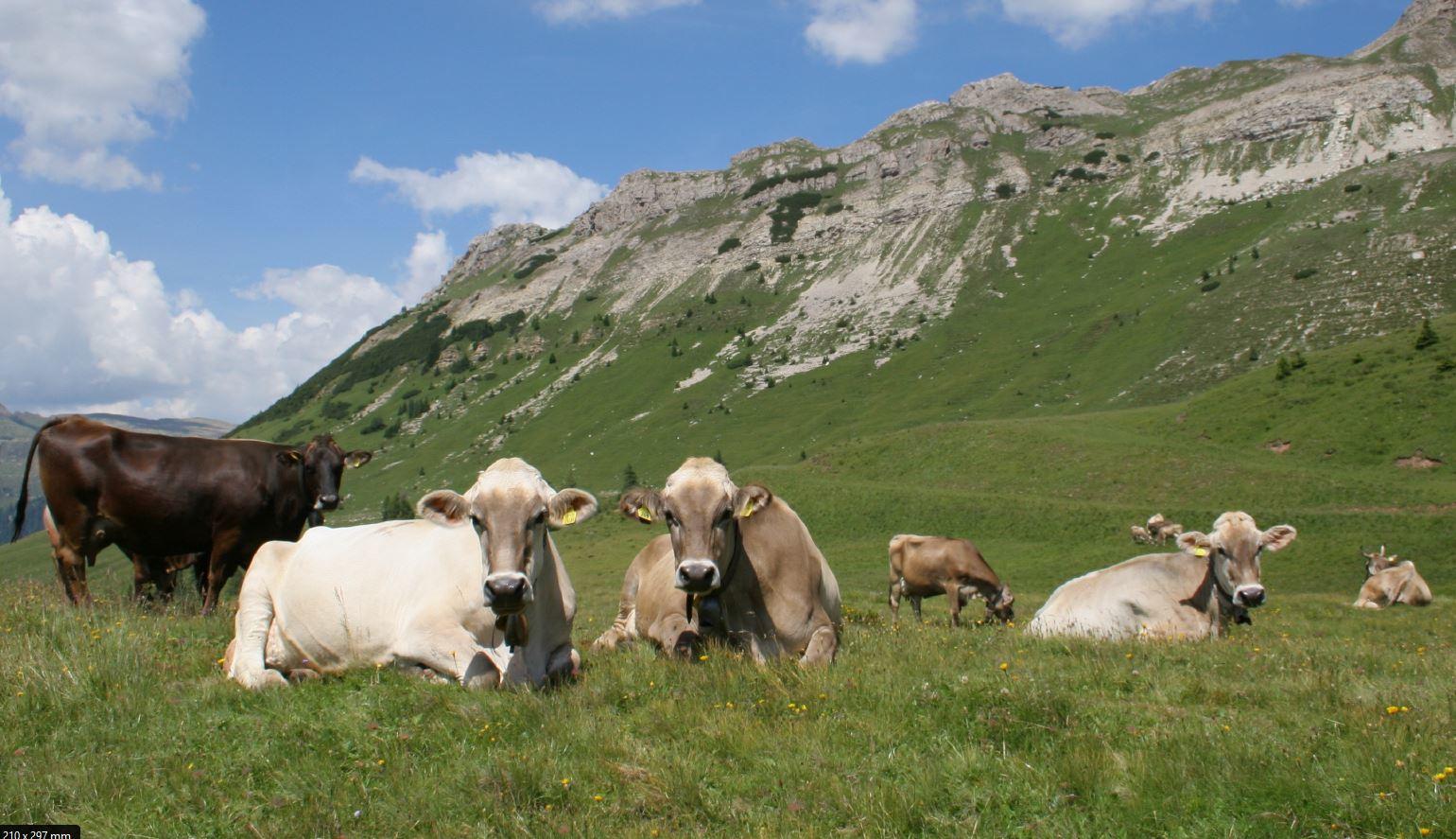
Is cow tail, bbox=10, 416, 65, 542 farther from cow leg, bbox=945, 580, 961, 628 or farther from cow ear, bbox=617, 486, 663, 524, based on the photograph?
cow leg, bbox=945, 580, 961, 628

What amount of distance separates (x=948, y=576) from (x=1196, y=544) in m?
7.37

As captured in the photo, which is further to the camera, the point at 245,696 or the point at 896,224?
the point at 896,224

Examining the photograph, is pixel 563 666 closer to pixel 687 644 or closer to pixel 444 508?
pixel 687 644

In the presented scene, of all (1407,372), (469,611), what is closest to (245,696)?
(469,611)

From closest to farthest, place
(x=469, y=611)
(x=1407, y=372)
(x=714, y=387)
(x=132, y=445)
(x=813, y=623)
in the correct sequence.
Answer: (x=469, y=611)
(x=813, y=623)
(x=132, y=445)
(x=1407, y=372)
(x=714, y=387)

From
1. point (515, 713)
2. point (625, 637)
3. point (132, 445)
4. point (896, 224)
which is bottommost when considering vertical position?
point (625, 637)

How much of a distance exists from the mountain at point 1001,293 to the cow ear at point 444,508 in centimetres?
4768

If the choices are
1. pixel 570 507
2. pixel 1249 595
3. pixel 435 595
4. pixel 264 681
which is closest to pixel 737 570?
pixel 570 507

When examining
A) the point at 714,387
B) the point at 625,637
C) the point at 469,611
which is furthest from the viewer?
the point at 714,387

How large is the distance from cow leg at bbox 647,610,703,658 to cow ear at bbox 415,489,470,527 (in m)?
2.54

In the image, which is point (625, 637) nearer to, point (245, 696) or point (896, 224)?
point (245, 696)

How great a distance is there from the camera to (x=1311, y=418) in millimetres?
45969

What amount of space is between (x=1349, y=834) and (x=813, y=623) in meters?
5.15

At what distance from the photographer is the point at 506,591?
631 centimetres
